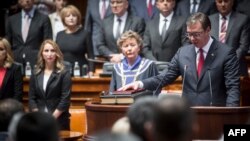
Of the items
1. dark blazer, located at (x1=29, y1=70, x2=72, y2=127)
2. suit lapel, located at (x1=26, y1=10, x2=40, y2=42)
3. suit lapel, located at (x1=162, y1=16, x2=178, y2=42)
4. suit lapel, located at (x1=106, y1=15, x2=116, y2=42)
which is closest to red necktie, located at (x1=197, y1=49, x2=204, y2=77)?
dark blazer, located at (x1=29, y1=70, x2=72, y2=127)

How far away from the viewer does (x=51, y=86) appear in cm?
761

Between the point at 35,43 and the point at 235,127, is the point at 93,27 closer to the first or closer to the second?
the point at 35,43

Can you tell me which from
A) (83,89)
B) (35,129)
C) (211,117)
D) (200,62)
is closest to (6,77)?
(83,89)

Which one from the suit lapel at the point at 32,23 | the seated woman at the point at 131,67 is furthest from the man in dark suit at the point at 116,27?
the seated woman at the point at 131,67

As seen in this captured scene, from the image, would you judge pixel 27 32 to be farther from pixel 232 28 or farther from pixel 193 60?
pixel 193 60

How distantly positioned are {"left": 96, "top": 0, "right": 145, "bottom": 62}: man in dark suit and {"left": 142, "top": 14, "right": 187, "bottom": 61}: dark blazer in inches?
10.1

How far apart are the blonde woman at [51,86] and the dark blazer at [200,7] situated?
2.39 metres

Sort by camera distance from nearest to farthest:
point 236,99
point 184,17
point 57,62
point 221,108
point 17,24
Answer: point 221,108 → point 236,99 → point 57,62 → point 184,17 → point 17,24

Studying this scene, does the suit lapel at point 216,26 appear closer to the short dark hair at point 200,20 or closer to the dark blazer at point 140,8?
the dark blazer at point 140,8

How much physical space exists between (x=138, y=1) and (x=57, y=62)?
8.53ft

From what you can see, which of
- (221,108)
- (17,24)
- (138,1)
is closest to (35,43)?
(17,24)

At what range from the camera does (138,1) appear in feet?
32.8

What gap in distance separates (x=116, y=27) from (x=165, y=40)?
0.77m

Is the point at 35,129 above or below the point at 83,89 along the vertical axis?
above
